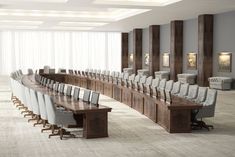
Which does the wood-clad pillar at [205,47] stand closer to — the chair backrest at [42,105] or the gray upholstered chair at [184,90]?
the gray upholstered chair at [184,90]

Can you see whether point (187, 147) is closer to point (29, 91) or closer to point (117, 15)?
point (29, 91)

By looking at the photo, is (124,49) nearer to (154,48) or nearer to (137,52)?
(137,52)

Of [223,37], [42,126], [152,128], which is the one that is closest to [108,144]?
[152,128]

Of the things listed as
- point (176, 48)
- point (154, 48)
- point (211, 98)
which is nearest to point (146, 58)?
point (154, 48)

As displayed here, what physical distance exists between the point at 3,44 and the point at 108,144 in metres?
26.3

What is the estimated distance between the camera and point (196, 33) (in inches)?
797

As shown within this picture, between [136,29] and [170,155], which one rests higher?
[136,29]

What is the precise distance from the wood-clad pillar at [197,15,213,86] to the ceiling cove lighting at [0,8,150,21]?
3.45m

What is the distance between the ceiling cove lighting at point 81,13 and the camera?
61.5ft

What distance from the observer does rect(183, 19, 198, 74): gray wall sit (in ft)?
66.8

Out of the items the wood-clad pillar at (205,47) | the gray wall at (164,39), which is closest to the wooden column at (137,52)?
the gray wall at (164,39)

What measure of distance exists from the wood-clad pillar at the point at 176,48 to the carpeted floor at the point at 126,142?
1207 centimetres

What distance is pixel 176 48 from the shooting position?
2162 cm

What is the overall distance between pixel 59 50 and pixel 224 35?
17.6 m
